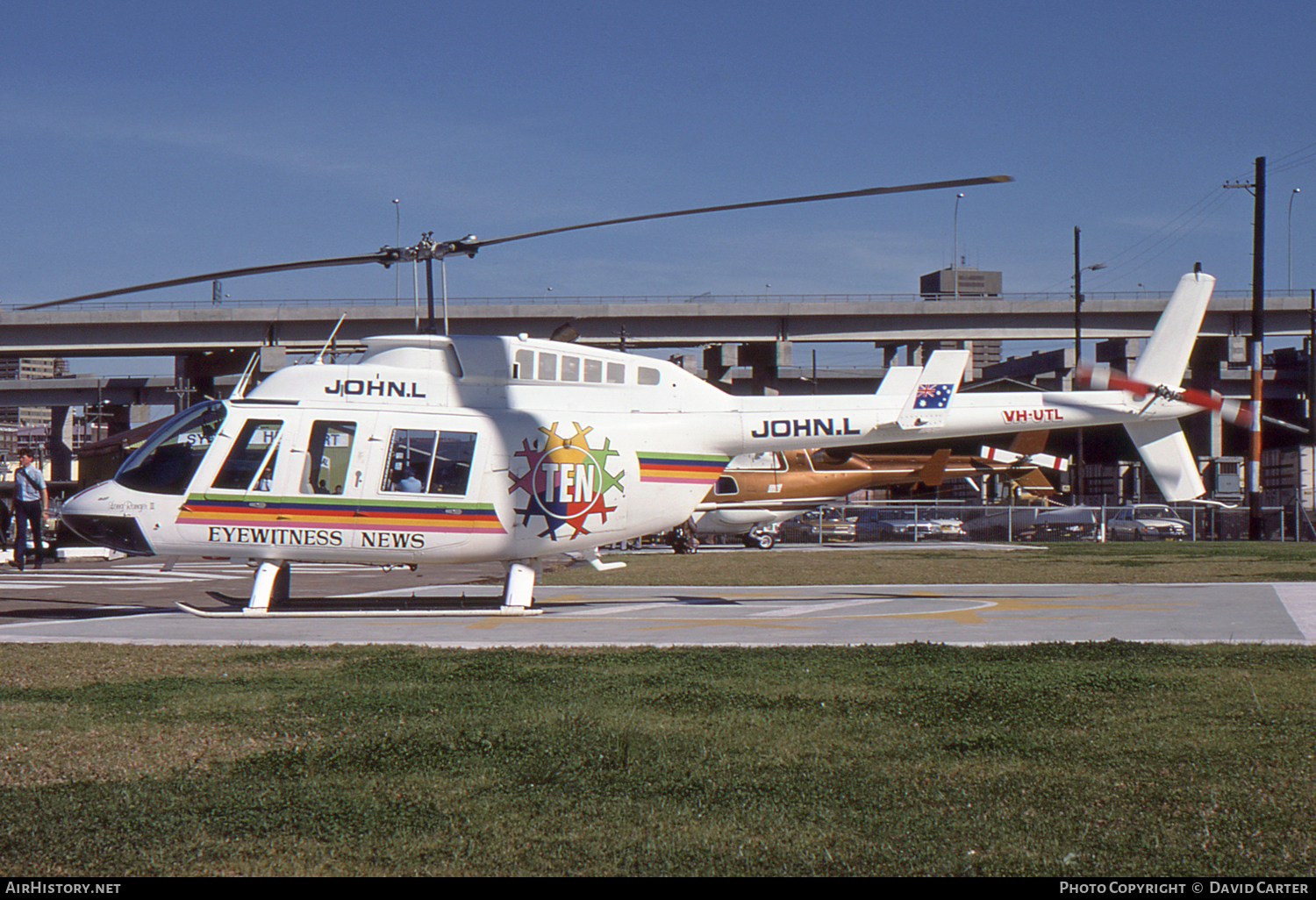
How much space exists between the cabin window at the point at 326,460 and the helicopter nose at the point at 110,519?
218 centimetres

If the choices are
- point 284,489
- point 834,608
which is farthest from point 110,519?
point 834,608

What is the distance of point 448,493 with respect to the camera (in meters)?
15.2

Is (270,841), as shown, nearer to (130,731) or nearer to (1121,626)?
(130,731)

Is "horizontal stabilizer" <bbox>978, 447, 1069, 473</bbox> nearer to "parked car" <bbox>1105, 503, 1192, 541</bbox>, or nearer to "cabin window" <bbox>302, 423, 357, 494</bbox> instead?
"parked car" <bbox>1105, 503, 1192, 541</bbox>

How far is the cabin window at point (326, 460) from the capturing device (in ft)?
49.2

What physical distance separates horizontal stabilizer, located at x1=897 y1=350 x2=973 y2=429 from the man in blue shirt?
57.8 ft

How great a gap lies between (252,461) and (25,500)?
1210cm

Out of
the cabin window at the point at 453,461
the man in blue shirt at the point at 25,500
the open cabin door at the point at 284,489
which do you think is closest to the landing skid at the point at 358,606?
the open cabin door at the point at 284,489

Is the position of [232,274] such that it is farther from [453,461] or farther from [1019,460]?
[1019,460]

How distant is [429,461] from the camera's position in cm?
1520

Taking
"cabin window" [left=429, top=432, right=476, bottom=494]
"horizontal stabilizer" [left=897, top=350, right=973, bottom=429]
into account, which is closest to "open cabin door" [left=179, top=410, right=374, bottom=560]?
"cabin window" [left=429, top=432, right=476, bottom=494]

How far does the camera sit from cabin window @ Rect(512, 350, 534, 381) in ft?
50.9

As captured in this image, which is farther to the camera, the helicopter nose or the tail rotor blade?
the tail rotor blade

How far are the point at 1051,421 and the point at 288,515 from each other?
10.9m
